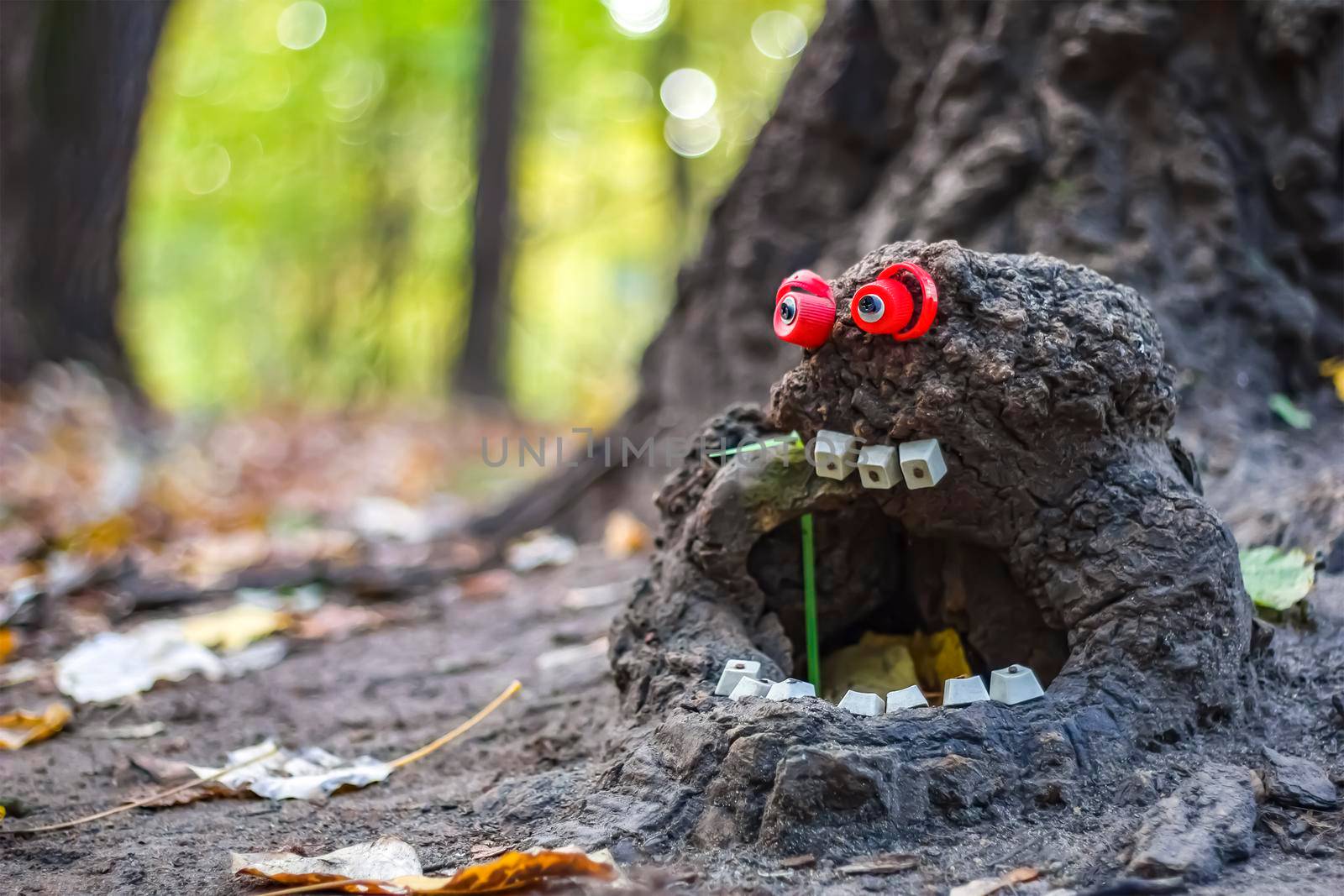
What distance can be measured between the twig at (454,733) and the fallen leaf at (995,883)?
129 centimetres

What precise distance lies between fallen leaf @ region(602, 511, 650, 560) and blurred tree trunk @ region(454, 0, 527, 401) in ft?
20.8

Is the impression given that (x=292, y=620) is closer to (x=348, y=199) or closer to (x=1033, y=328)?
(x=1033, y=328)

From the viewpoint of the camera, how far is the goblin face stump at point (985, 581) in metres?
1.67

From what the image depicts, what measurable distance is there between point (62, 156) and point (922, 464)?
594 centimetres

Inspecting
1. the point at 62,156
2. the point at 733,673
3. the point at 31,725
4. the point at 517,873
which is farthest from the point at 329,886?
the point at 62,156

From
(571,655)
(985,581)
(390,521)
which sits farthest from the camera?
(390,521)

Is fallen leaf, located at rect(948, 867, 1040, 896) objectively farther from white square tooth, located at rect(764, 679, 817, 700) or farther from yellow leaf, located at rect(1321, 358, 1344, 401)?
yellow leaf, located at rect(1321, 358, 1344, 401)

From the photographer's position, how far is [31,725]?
2674 mm

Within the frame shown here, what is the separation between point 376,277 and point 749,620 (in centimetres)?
1723

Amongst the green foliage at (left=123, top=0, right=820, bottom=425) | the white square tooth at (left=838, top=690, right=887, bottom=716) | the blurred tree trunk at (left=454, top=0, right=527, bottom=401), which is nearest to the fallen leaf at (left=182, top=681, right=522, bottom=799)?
the white square tooth at (left=838, top=690, right=887, bottom=716)

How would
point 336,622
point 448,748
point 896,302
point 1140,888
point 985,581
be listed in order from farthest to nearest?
point 336,622
point 448,748
point 985,581
point 896,302
point 1140,888

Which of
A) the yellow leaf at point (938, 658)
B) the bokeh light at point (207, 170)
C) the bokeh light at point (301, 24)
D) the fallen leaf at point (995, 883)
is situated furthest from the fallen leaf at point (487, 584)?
the bokeh light at point (207, 170)

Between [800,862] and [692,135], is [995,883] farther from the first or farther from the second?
[692,135]

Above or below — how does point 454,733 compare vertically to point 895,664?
below
